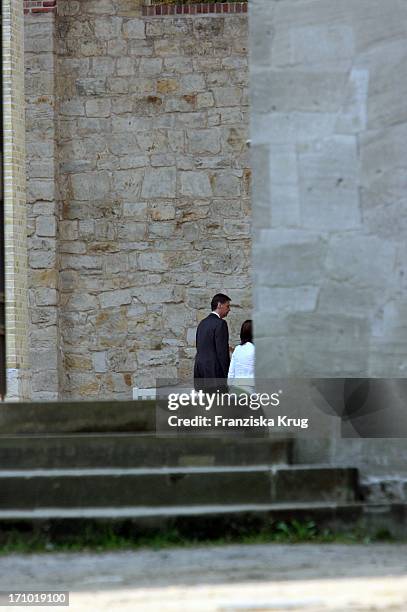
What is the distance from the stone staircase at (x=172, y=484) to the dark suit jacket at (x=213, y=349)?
462 cm

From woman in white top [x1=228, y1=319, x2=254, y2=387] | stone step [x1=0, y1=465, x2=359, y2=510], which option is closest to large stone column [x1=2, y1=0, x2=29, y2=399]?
woman in white top [x1=228, y1=319, x2=254, y2=387]

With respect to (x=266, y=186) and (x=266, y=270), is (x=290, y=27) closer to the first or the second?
(x=266, y=186)

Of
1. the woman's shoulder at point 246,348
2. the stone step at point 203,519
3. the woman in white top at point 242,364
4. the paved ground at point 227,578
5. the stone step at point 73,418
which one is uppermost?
the woman's shoulder at point 246,348

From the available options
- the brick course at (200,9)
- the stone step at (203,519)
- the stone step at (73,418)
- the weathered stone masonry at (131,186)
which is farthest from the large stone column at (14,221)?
the stone step at (203,519)

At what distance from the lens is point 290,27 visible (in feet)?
19.8

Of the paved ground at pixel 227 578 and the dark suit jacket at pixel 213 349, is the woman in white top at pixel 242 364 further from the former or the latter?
the paved ground at pixel 227 578

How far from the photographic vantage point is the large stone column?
1000 cm

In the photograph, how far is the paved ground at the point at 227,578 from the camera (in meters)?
3.94

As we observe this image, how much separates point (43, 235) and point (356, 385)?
800cm

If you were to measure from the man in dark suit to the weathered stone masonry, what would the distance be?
113 inches

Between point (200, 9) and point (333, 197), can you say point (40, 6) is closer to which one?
point (200, 9)

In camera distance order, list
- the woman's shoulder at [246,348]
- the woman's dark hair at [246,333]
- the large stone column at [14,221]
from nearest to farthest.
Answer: the woman's shoulder at [246,348], the large stone column at [14,221], the woman's dark hair at [246,333]

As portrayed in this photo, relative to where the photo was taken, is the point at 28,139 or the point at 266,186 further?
the point at 28,139

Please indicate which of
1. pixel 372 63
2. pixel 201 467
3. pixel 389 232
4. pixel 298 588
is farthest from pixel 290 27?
Answer: pixel 298 588
